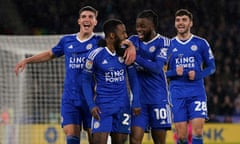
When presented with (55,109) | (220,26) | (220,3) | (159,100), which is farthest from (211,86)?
(159,100)

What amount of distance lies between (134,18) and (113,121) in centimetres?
1406

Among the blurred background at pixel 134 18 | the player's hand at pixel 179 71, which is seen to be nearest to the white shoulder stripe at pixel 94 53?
the player's hand at pixel 179 71

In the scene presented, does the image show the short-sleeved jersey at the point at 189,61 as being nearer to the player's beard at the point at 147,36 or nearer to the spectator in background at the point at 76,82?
the player's beard at the point at 147,36

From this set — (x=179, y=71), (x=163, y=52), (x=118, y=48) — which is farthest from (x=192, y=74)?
(x=118, y=48)

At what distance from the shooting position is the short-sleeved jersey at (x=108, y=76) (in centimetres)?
743

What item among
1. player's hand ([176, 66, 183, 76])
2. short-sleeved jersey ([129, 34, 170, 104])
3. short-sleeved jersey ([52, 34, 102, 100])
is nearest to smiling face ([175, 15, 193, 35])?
player's hand ([176, 66, 183, 76])

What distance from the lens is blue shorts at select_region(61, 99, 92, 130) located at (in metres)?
8.17

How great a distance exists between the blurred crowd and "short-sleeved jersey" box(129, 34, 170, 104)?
1147cm

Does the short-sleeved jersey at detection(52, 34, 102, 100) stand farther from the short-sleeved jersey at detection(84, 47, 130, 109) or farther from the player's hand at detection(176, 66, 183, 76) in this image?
the player's hand at detection(176, 66, 183, 76)

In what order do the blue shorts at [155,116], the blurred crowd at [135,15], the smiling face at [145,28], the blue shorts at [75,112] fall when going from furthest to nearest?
the blurred crowd at [135,15] < the blue shorts at [75,112] < the blue shorts at [155,116] < the smiling face at [145,28]

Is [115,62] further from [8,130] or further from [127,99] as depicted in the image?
[8,130]

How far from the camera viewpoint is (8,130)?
13.1 m

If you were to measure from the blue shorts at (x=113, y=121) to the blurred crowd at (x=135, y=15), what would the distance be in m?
12.2

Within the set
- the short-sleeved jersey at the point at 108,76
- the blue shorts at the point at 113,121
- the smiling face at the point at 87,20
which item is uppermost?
the smiling face at the point at 87,20
